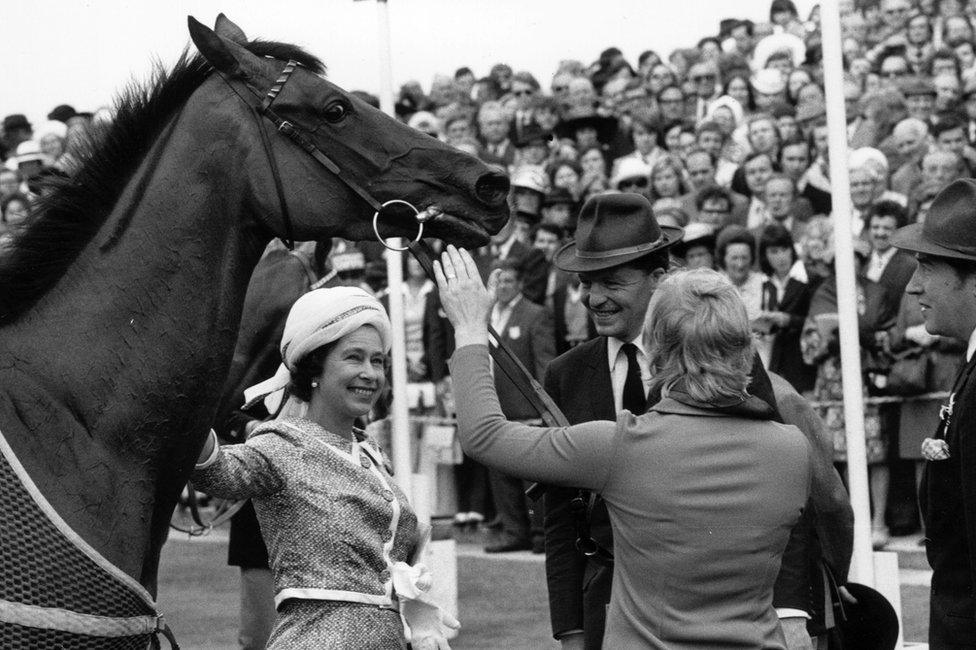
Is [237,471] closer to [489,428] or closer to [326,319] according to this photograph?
[326,319]

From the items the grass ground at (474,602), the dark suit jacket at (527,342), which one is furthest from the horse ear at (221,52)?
the dark suit jacket at (527,342)

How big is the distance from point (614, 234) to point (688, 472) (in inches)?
49.0

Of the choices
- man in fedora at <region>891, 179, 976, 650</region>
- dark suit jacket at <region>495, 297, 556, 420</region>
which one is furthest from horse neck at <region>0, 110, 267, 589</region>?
dark suit jacket at <region>495, 297, 556, 420</region>

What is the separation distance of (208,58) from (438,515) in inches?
321

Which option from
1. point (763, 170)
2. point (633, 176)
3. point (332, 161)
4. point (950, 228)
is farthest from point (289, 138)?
point (633, 176)

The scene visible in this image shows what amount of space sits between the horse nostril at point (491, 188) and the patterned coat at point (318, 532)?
808mm

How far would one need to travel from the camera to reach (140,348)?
3.40 meters

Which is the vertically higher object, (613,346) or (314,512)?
(613,346)

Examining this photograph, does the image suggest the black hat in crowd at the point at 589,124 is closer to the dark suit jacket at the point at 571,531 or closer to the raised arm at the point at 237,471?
the dark suit jacket at the point at 571,531

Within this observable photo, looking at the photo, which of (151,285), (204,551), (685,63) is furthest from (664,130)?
(151,285)

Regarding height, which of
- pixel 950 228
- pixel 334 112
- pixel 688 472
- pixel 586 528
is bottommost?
pixel 586 528

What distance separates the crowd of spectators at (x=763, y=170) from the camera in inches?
364

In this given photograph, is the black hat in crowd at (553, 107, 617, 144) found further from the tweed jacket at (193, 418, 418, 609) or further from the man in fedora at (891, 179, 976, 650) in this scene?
the tweed jacket at (193, 418, 418, 609)

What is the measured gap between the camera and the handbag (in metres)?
8.97
